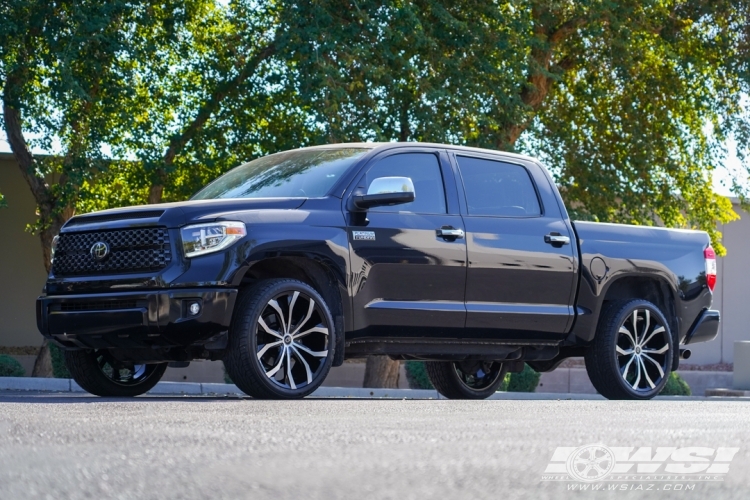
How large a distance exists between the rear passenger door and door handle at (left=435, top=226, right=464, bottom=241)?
0.10 m

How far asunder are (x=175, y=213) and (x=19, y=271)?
1659 cm

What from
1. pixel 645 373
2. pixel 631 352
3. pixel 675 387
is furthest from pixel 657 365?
pixel 675 387

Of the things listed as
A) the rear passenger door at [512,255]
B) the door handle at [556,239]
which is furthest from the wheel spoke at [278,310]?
the door handle at [556,239]

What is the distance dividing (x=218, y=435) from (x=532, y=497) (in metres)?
1.76

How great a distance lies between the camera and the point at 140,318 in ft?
25.8

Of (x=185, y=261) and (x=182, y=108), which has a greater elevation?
(x=182, y=108)

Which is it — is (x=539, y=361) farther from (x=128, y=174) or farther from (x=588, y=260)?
(x=128, y=174)

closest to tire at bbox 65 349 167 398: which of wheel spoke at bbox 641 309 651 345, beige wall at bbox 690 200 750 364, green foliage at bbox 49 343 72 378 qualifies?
wheel spoke at bbox 641 309 651 345

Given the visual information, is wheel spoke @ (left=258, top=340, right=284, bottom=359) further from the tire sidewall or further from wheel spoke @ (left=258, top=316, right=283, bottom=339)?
the tire sidewall

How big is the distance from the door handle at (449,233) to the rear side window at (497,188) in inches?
12.2

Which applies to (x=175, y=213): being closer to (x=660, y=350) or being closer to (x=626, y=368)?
(x=626, y=368)

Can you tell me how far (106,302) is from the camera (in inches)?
320

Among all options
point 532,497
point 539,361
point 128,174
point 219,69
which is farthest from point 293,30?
point 532,497

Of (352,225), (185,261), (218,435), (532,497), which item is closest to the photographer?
(532,497)
